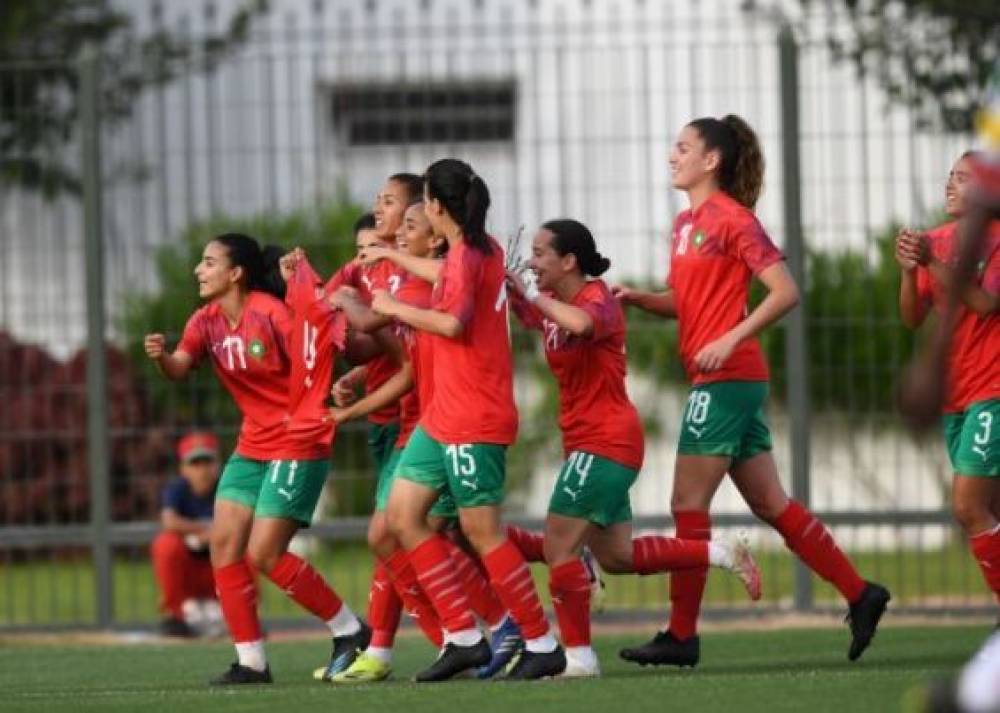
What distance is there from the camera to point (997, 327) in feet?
36.3

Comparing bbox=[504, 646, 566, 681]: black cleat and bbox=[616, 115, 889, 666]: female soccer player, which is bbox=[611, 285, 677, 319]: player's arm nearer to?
bbox=[616, 115, 889, 666]: female soccer player

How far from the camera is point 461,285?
391 inches

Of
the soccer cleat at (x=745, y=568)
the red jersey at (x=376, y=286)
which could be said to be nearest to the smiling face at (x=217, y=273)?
the red jersey at (x=376, y=286)

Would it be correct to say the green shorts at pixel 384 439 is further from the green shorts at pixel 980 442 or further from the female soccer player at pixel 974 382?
the green shorts at pixel 980 442

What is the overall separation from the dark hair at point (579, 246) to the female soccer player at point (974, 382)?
120 centimetres

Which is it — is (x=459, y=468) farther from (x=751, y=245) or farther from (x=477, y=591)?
(x=751, y=245)

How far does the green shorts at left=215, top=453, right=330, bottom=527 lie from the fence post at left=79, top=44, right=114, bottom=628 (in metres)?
5.20

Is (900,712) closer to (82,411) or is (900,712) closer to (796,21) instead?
(82,411)

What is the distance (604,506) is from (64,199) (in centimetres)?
654

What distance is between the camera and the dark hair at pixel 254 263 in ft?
36.3

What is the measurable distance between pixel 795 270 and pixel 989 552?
4661mm

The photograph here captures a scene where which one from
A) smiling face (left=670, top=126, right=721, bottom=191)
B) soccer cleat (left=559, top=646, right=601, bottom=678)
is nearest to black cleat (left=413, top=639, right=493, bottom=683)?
soccer cleat (left=559, top=646, right=601, bottom=678)

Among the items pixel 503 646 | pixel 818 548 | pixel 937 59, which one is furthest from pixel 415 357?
pixel 937 59

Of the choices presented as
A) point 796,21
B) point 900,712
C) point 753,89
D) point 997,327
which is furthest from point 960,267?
point 796,21
